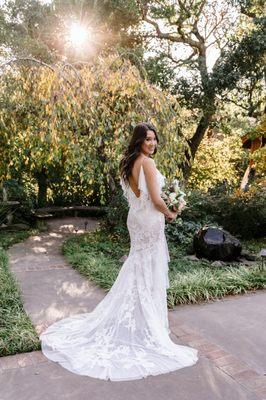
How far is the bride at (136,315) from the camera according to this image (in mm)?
3455

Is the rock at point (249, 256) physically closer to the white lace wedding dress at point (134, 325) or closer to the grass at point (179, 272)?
the grass at point (179, 272)

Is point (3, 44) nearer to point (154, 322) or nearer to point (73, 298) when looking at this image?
point (73, 298)

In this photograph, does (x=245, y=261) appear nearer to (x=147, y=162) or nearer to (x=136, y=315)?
(x=136, y=315)

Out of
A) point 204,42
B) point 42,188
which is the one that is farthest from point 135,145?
point 204,42

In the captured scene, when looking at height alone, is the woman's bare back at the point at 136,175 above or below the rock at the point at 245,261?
above

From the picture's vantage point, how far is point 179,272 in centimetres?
665

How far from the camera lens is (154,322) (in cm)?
388

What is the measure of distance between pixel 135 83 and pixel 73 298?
349cm

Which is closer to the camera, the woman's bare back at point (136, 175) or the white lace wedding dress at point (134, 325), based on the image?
the white lace wedding dress at point (134, 325)

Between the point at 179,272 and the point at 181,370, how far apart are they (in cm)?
333

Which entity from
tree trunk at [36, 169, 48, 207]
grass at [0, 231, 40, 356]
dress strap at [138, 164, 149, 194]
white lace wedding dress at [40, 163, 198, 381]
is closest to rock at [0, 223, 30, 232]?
tree trunk at [36, 169, 48, 207]

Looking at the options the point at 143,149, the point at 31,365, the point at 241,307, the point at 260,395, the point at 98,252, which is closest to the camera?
the point at 260,395

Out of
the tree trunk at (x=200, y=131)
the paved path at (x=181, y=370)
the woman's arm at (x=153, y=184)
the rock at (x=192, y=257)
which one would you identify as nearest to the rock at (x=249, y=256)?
the rock at (x=192, y=257)

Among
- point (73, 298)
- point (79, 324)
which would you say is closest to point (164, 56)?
point (73, 298)
